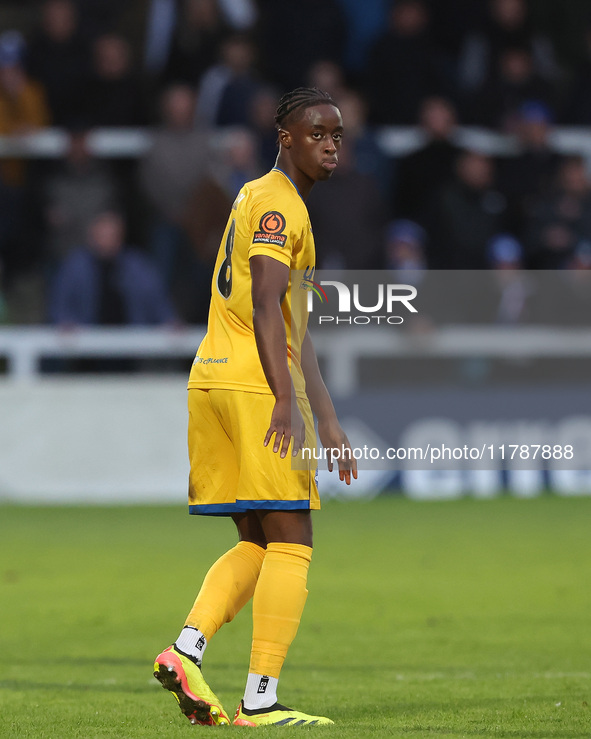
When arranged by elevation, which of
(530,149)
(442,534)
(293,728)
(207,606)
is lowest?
(293,728)

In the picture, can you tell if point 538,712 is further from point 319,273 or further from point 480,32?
point 480,32

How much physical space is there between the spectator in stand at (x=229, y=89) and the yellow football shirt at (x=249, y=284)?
964 cm

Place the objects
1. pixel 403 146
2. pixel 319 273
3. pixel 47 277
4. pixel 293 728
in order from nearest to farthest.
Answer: pixel 293 728
pixel 319 273
pixel 47 277
pixel 403 146

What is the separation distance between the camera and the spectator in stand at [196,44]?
14711 mm

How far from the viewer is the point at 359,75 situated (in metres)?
15.6

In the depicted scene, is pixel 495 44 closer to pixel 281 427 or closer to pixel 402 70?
pixel 402 70

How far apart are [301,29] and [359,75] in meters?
0.85

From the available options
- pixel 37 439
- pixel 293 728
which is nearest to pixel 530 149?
pixel 37 439

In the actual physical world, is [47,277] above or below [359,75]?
below

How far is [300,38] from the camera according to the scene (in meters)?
15.3

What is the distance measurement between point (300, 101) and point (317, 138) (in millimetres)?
145

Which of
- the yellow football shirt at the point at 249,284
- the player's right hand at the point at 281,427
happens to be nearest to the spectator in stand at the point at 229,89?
the yellow football shirt at the point at 249,284

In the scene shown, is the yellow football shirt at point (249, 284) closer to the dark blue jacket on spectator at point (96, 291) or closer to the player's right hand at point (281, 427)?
the player's right hand at point (281, 427)

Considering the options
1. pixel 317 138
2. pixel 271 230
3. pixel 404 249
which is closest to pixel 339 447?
pixel 271 230
